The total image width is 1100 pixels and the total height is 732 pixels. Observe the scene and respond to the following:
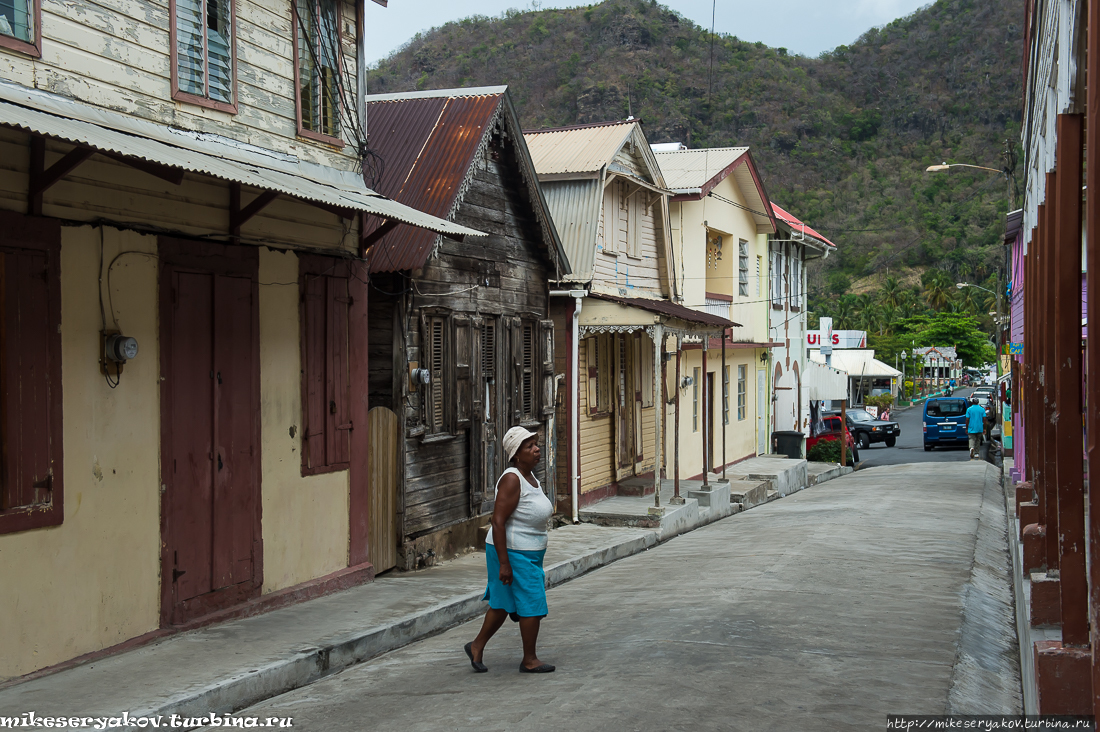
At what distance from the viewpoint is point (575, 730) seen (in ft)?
18.0

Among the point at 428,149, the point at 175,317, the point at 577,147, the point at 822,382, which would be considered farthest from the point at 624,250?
the point at 822,382

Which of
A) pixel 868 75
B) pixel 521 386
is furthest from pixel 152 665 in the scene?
pixel 868 75

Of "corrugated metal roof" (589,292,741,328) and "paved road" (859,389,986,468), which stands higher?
"corrugated metal roof" (589,292,741,328)

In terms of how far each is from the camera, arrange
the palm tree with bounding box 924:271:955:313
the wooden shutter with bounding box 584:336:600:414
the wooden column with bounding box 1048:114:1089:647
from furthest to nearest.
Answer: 1. the palm tree with bounding box 924:271:955:313
2. the wooden shutter with bounding box 584:336:600:414
3. the wooden column with bounding box 1048:114:1089:647

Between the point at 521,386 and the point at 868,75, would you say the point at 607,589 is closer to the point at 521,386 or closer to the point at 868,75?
the point at 521,386

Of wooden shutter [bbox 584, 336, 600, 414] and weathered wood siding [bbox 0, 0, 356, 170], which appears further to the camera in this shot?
wooden shutter [bbox 584, 336, 600, 414]

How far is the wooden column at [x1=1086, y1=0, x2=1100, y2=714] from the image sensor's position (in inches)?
153

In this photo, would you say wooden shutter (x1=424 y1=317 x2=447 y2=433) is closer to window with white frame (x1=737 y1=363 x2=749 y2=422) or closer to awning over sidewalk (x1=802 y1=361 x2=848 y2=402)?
window with white frame (x1=737 y1=363 x2=749 y2=422)

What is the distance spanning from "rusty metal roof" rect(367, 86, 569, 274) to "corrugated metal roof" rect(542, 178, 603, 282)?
7.89ft

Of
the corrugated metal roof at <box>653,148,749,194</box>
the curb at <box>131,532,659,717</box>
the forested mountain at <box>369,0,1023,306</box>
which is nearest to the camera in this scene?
the curb at <box>131,532,659,717</box>

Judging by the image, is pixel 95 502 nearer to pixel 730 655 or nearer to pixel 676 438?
pixel 730 655

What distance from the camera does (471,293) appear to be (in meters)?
12.5

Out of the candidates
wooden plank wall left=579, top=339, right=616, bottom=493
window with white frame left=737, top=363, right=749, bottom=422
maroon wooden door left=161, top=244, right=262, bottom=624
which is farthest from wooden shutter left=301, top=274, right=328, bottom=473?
window with white frame left=737, top=363, right=749, bottom=422

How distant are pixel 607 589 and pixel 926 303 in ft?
304
